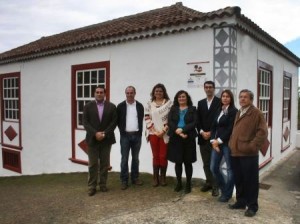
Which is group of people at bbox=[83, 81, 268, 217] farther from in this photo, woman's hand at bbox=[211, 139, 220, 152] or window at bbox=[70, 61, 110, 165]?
window at bbox=[70, 61, 110, 165]

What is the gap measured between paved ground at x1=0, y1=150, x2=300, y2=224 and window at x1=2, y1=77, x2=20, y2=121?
598 centimetres

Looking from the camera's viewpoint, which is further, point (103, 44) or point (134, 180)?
point (103, 44)

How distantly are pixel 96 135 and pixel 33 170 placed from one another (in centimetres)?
678

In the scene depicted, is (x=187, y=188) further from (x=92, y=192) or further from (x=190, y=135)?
(x=92, y=192)

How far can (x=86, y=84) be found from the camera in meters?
9.17

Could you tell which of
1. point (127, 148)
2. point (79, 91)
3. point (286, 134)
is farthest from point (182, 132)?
point (286, 134)

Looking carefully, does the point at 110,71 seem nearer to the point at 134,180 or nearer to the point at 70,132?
the point at 70,132

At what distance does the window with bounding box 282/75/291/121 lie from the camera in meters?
11.0

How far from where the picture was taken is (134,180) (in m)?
6.46

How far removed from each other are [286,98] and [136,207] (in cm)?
803

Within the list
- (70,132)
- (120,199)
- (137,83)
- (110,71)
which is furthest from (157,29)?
(70,132)

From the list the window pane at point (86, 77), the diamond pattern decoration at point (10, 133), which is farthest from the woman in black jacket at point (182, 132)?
the diamond pattern decoration at point (10, 133)

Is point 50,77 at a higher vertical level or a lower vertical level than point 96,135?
higher

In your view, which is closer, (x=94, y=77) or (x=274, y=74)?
(x=94, y=77)
